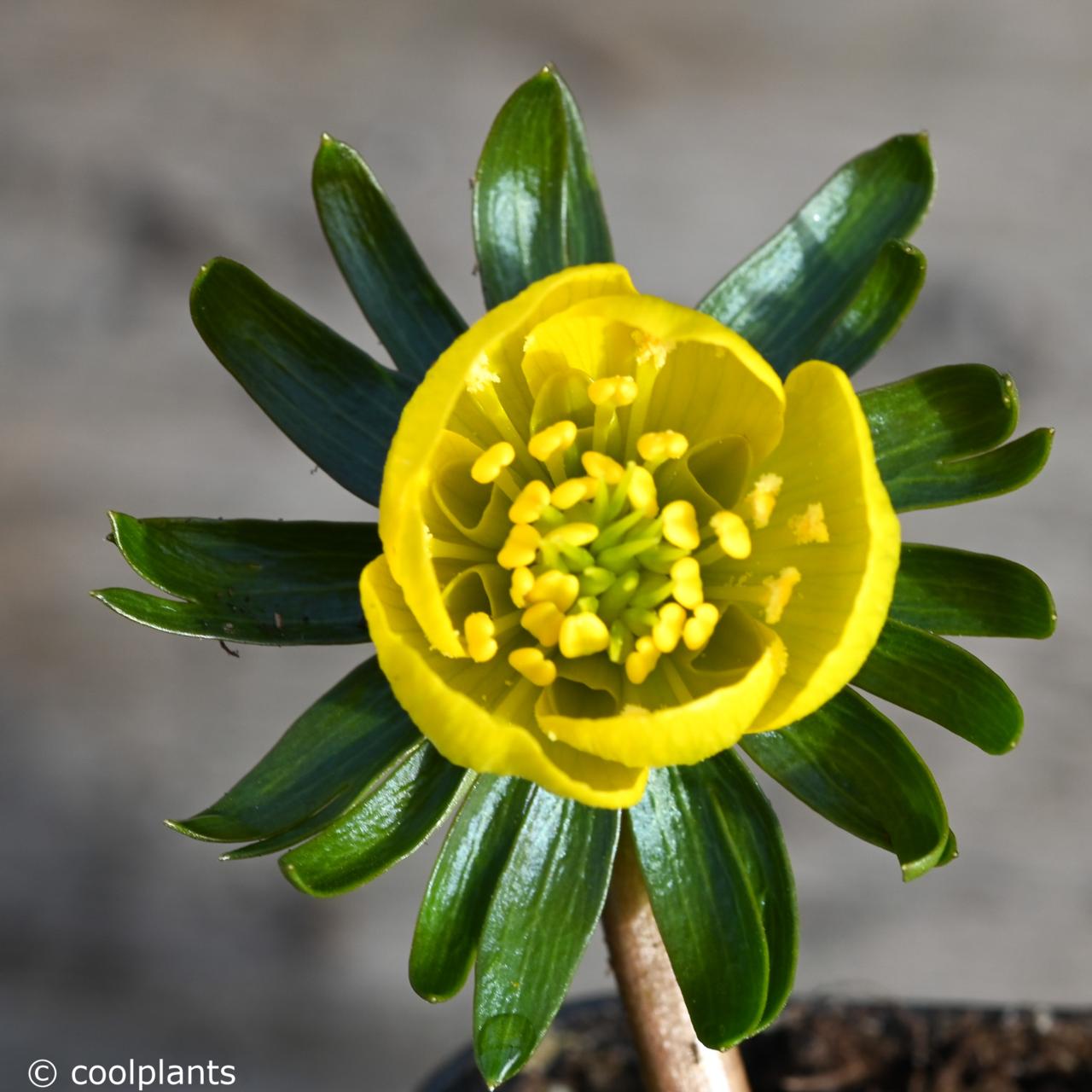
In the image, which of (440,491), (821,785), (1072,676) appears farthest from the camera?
(1072,676)

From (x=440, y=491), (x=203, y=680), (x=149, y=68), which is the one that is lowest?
(x=203, y=680)

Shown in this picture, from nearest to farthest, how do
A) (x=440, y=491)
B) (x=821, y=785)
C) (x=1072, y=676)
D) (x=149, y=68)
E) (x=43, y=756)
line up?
1. (x=821, y=785)
2. (x=440, y=491)
3. (x=1072, y=676)
4. (x=43, y=756)
5. (x=149, y=68)

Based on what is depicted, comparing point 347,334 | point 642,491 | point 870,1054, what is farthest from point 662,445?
point 347,334

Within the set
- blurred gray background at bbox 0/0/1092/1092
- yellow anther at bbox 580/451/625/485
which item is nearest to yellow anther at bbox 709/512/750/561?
yellow anther at bbox 580/451/625/485

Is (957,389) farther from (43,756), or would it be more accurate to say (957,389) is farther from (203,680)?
(43,756)

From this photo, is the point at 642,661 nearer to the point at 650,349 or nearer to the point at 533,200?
the point at 650,349

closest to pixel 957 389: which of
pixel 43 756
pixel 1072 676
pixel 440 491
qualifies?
pixel 440 491

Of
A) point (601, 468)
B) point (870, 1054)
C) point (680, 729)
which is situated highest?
point (601, 468)
